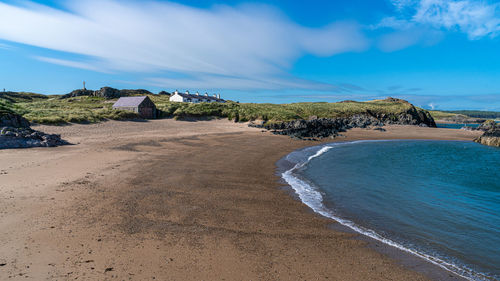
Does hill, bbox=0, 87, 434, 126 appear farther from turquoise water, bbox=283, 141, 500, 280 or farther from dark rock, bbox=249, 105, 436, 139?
turquoise water, bbox=283, 141, 500, 280

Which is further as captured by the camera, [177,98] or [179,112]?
[177,98]

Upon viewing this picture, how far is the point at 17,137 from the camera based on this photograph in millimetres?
19359

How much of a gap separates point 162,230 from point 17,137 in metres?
19.6

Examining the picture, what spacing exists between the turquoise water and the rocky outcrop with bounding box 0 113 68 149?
1960 centimetres

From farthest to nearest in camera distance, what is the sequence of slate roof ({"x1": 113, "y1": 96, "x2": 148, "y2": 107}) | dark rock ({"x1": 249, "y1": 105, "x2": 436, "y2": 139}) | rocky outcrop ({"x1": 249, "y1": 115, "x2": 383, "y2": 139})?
slate roof ({"x1": 113, "y1": 96, "x2": 148, "y2": 107})
dark rock ({"x1": 249, "y1": 105, "x2": 436, "y2": 139})
rocky outcrop ({"x1": 249, "y1": 115, "x2": 383, "y2": 139})

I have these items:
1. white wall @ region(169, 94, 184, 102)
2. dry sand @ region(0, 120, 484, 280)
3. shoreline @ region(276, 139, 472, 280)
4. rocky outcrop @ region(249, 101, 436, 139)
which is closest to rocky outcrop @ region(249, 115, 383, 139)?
rocky outcrop @ region(249, 101, 436, 139)

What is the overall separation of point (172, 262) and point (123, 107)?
47.0 m

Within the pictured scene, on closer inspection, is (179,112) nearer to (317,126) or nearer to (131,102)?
(131,102)

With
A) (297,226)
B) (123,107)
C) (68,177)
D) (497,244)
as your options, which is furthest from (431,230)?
(123,107)

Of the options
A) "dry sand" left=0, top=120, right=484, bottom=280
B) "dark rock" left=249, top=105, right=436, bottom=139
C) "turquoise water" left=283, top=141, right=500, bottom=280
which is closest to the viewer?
"dry sand" left=0, top=120, right=484, bottom=280

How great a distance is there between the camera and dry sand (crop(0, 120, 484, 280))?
5664 mm

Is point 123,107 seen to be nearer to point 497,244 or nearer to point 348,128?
point 348,128

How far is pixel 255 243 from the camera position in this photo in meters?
7.02

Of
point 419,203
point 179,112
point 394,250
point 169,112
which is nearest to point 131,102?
point 169,112
